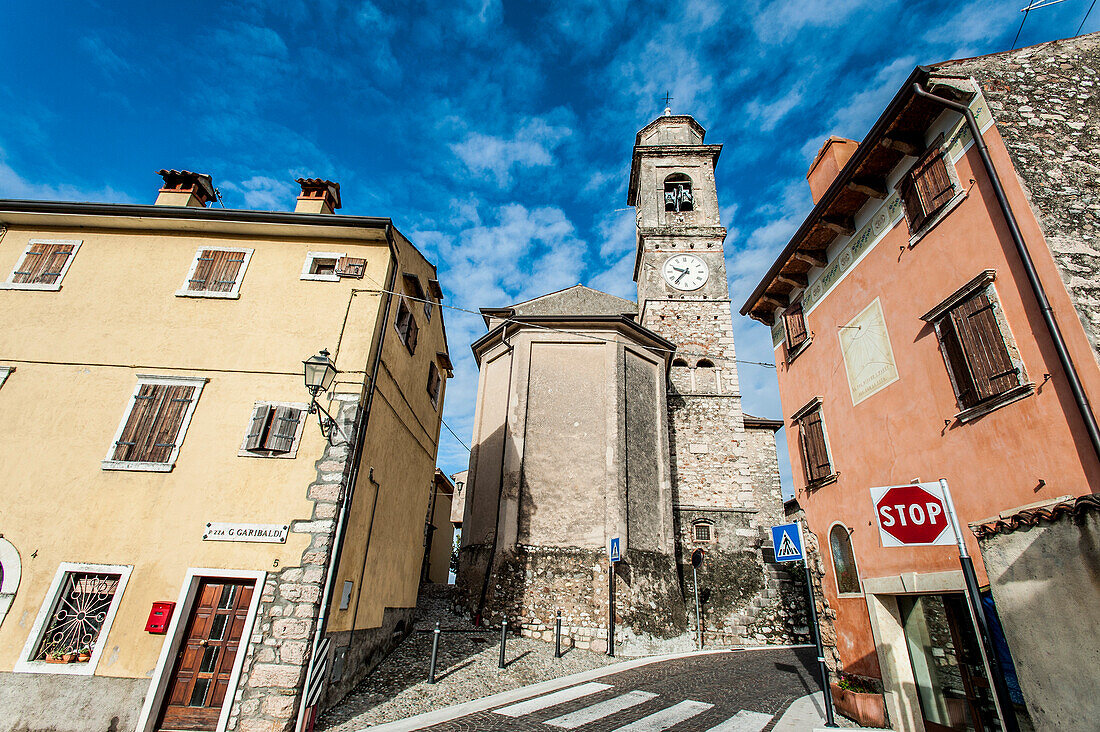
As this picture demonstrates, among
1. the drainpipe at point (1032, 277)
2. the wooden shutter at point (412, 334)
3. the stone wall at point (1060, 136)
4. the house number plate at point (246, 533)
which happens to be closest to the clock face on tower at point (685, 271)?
the wooden shutter at point (412, 334)

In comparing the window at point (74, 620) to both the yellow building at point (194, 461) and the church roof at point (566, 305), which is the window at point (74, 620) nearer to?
the yellow building at point (194, 461)

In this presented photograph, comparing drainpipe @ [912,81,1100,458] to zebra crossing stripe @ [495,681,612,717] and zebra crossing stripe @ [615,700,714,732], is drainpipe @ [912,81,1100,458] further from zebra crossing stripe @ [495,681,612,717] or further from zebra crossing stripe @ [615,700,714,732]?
zebra crossing stripe @ [495,681,612,717]

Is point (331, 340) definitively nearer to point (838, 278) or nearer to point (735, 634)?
point (838, 278)

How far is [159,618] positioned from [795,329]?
11896 millimetres

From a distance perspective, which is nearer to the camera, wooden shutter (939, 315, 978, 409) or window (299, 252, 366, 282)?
wooden shutter (939, 315, 978, 409)

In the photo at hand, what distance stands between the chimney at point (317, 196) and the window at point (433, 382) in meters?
4.36

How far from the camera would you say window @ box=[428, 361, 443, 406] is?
43.2ft

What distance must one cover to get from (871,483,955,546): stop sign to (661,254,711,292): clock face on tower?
62.0ft

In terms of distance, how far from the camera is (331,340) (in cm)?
888

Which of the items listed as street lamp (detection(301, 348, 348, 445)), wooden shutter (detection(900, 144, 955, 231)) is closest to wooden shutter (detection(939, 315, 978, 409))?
wooden shutter (detection(900, 144, 955, 231))

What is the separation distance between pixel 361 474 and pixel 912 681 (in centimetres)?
858

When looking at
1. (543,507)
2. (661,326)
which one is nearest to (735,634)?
(543,507)

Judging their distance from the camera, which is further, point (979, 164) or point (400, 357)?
point (400, 357)

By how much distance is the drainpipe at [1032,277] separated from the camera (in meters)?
4.68
